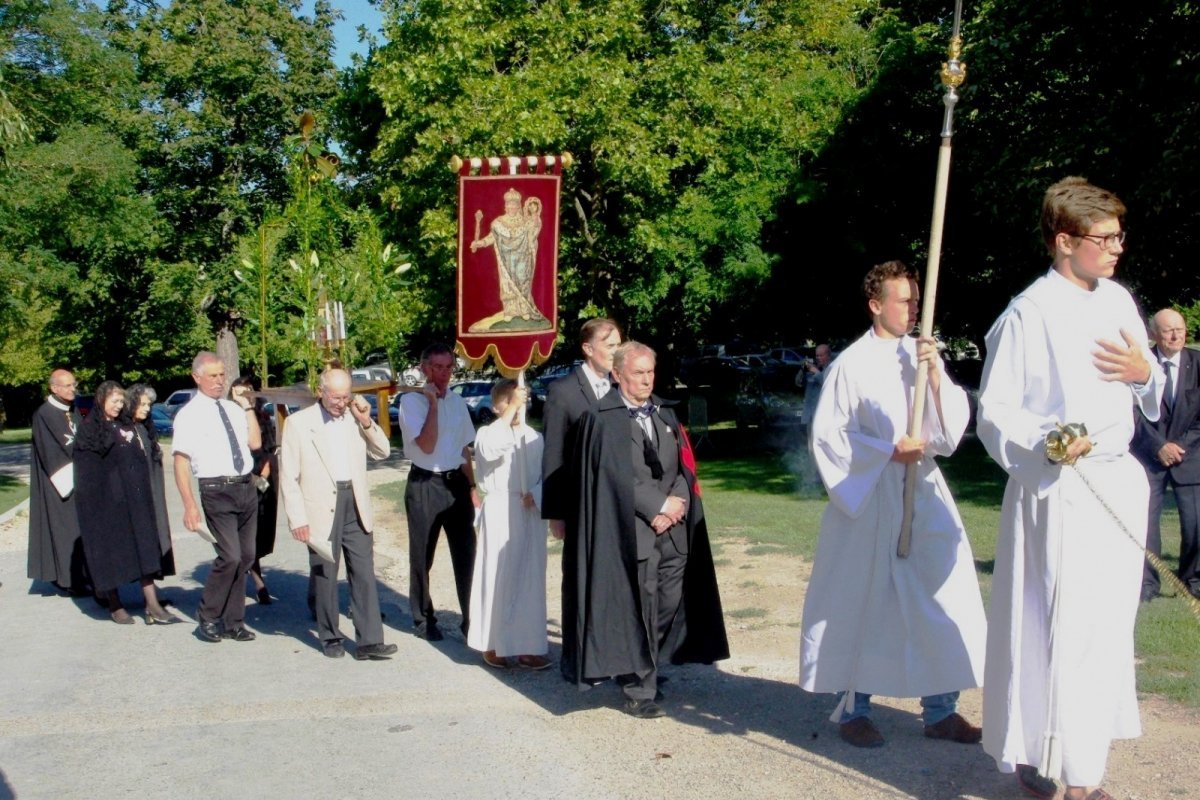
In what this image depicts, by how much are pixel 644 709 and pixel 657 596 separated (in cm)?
58

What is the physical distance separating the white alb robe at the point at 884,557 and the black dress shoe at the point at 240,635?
4.59 meters

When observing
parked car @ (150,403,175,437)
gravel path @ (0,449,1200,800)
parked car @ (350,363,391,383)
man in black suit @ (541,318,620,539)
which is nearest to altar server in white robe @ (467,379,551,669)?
gravel path @ (0,449,1200,800)

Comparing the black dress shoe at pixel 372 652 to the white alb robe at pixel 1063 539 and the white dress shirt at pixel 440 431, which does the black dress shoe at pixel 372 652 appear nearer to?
the white dress shirt at pixel 440 431

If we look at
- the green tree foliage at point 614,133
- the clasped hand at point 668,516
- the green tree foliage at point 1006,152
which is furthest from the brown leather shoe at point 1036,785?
the green tree foliage at point 614,133

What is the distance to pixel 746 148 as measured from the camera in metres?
23.7

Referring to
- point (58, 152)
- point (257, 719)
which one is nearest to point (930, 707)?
point (257, 719)

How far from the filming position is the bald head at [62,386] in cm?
1145

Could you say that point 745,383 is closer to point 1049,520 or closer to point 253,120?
point 253,120

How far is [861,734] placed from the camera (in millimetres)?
6027

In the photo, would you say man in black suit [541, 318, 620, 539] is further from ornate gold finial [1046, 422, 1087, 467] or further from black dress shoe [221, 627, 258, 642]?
black dress shoe [221, 627, 258, 642]

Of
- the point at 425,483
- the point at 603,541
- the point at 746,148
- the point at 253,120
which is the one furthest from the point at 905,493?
the point at 253,120

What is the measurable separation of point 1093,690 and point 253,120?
38310mm

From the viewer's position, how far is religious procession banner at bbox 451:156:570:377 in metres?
8.96

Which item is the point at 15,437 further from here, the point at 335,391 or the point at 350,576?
the point at 350,576
